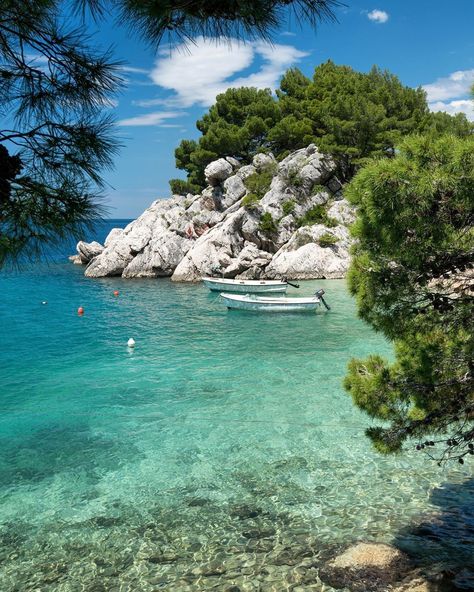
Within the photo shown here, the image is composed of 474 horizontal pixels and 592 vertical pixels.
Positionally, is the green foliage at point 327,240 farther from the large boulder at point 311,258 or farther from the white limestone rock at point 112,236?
the white limestone rock at point 112,236

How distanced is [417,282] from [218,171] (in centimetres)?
4906

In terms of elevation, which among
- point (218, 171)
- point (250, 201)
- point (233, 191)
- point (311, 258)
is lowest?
point (311, 258)

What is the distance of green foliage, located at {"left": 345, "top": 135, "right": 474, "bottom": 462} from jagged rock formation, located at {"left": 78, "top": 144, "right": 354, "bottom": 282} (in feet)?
115

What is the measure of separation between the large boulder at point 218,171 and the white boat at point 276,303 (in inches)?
1032

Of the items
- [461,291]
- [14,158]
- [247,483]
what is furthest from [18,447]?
[461,291]

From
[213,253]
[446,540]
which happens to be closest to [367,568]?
[446,540]

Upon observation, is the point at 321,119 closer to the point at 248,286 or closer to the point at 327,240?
the point at 327,240

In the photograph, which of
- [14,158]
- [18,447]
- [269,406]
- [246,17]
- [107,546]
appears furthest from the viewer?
[269,406]

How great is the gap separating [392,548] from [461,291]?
4.29 m

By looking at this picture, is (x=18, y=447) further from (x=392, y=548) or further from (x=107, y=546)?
(x=392, y=548)

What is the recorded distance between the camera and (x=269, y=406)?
1388 cm

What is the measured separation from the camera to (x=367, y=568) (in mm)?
6711

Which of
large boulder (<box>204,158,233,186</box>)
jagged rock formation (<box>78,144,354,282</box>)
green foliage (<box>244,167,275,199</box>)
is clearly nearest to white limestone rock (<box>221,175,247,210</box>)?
jagged rock formation (<box>78,144,354,282</box>)

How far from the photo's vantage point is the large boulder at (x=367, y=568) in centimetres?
645
